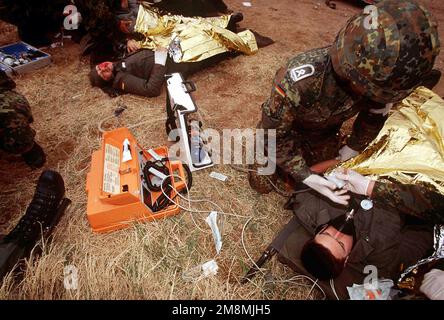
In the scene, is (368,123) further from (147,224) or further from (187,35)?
(187,35)

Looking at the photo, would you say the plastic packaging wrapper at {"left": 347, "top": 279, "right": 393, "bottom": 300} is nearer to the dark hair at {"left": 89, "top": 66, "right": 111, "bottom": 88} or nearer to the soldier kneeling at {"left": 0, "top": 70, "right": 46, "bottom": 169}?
the soldier kneeling at {"left": 0, "top": 70, "right": 46, "bottom": 169}

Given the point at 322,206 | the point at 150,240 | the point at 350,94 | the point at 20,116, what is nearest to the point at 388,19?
the point at 350,94

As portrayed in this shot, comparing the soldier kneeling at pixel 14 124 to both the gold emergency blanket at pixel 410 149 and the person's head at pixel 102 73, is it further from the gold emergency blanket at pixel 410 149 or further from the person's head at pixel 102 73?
the gold emergency blanket at pixel 410 149

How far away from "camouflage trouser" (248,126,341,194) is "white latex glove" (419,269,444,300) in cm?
113

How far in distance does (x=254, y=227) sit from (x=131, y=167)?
3.85 ft

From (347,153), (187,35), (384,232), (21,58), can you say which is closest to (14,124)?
(21,58)

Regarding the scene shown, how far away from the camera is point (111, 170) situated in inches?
84.8

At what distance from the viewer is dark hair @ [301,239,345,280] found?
68.1 inches

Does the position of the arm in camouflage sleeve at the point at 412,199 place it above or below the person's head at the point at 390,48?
below

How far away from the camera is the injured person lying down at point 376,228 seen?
1.80m

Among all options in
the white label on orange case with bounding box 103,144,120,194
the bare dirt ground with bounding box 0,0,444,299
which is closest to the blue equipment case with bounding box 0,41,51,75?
the bare dirt ground with bounding box 0,0,444,299

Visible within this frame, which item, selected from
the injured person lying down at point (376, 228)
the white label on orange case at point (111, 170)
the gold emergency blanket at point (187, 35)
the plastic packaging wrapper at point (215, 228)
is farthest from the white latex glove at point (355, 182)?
the gold emergency blanket at point (187, 35)

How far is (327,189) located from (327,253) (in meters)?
0.48

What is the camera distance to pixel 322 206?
2.10 metres
